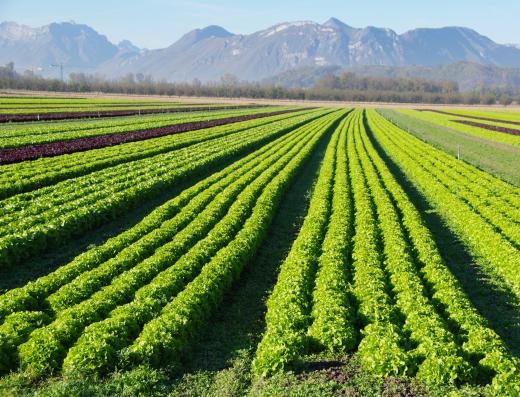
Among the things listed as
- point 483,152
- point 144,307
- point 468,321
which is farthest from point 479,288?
point 483,152

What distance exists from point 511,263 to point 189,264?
1079cm

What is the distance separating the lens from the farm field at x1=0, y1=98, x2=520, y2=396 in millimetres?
10211

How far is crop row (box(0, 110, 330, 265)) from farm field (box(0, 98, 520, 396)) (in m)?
0.09

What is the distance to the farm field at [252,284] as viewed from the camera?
10.2 m

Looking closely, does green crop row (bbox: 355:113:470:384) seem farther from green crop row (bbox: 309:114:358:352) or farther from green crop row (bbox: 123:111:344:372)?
green crop row (bbox: 123:111:344:372)

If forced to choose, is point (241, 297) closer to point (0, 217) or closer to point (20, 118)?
point (0, 217)

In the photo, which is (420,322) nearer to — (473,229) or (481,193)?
(473,229)

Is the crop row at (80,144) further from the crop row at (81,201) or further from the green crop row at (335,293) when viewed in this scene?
the green crop row at (335,293)

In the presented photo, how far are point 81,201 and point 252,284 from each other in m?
9.93

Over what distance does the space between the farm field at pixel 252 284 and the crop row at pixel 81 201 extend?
0.31 feet

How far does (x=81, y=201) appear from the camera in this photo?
70.2 ft

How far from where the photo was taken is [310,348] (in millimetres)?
11359

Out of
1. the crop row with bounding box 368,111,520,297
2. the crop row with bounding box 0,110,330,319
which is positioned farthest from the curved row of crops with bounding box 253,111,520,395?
the crop row with bounding box 0,110,330,319

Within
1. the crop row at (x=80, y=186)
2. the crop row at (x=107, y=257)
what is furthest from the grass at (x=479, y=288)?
the crop row at (x=80, y=186)
